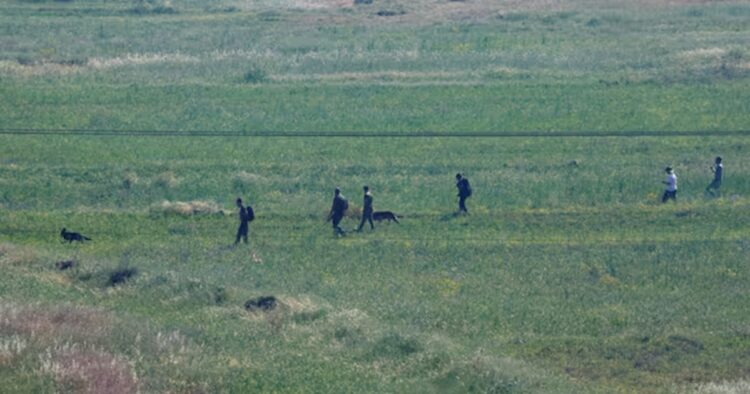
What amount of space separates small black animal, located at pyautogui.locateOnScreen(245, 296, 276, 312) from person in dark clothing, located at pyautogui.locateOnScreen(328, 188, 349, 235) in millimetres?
7611

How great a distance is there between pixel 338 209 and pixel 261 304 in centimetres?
801

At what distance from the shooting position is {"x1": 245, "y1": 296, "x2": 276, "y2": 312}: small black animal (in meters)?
30.3

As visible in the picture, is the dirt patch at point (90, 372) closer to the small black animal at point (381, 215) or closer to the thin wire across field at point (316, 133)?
the small black animal at point (381, 215)

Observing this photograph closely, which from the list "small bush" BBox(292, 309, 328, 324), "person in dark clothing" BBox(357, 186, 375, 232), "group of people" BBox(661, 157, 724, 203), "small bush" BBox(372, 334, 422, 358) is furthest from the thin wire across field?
"small bush" BBox(372, 334, 422, 358)

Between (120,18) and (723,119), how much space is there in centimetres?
3534

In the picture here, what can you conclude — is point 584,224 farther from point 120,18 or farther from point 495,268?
point 120,18

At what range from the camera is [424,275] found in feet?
113

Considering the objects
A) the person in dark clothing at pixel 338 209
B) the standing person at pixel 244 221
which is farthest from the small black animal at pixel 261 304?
the person in dark clothing at pixel 338 209

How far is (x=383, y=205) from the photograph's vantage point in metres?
41.4

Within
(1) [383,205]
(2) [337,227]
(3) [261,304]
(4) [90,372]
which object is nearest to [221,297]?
(3) [261,304]

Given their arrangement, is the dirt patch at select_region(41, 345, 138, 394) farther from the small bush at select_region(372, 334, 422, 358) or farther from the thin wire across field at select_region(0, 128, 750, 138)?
the thin wire across field at select_region(0, 128, 750, 138)

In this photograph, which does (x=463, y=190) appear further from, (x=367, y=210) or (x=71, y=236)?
(x=71, y=236)

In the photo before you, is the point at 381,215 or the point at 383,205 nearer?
the point at 381,215

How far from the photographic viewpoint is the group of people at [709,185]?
40.9 m
